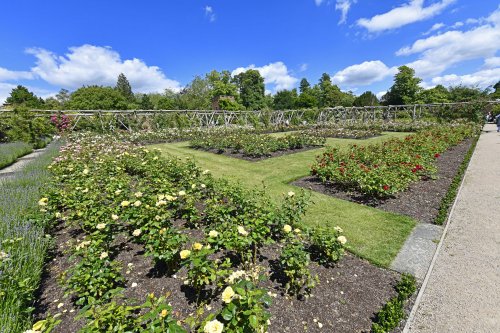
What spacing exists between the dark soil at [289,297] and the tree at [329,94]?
206 ft

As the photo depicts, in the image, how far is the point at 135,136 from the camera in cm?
1605

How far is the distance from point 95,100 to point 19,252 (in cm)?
5423

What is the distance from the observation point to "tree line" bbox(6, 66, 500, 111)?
4752cm

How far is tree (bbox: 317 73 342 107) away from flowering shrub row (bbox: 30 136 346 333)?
61992mm

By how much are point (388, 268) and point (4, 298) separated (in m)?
4.08

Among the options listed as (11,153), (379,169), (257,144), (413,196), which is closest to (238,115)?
(257,144)

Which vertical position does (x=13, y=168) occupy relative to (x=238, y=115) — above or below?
below

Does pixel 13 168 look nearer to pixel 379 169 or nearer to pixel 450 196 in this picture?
pixel 379 169

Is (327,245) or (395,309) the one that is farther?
(327,245)

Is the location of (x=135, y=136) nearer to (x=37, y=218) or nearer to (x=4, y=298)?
(x=37, y=218)

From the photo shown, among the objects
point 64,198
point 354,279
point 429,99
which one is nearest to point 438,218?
point 354,279

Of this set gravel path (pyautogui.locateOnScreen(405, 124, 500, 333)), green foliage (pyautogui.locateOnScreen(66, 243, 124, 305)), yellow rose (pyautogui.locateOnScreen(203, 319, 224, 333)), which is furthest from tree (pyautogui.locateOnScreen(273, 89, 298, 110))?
yellow rose (pyautogui.locateOnScreen(203, 319, 224, 333))

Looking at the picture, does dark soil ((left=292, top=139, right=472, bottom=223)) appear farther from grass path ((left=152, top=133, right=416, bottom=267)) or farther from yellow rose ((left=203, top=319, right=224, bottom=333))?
yellow rose ((left=203, top=319, right=224, bottom=333))

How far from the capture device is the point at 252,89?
192ft
